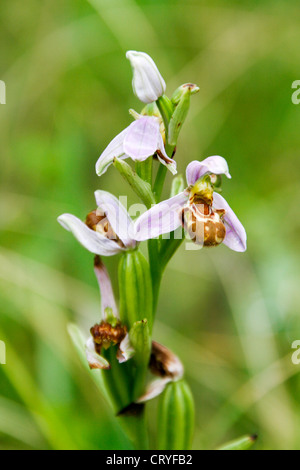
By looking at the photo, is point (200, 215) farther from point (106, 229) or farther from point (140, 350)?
point (140, 350)

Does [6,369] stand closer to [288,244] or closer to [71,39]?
[288,244]

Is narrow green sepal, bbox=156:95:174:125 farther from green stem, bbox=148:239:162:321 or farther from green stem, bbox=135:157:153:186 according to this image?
green stem, bbox=148:239:162:321

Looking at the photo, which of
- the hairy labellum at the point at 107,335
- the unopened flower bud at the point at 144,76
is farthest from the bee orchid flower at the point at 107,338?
the unopened flower bud at the point at 144,76

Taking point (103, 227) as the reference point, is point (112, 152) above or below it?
above

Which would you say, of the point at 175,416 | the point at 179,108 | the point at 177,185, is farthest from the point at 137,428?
the point at 179,108

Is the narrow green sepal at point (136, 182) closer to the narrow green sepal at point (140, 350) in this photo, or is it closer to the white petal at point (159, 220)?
the white petal at point (159, 220)
